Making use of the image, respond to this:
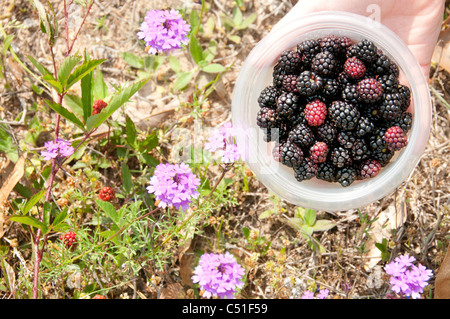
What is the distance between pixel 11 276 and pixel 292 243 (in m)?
1.13

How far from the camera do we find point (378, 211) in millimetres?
1877

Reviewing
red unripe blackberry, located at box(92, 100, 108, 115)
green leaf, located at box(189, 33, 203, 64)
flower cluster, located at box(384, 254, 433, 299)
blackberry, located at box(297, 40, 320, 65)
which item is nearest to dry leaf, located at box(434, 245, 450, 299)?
flower cluster, located at box(384, 254, 433, 299)

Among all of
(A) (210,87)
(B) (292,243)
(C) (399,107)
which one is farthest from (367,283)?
(A) (210,87)

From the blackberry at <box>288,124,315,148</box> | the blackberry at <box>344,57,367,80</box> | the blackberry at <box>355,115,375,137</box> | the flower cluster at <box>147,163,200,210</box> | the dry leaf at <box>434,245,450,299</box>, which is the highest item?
the blackberry at <box>344,57,367,80</box>

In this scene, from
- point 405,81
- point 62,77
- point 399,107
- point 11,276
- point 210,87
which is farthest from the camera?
point 210,87

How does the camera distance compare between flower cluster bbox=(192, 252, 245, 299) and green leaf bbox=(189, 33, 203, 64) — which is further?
green leaf bbox=(189, 33, 203, 64)

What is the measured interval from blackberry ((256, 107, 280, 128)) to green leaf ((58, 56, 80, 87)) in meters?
0.63

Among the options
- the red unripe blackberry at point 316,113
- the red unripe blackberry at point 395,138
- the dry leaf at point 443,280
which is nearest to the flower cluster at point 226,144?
the red unripe blackberry at point 316,113

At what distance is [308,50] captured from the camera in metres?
1.61

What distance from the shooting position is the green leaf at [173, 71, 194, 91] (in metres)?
1.98

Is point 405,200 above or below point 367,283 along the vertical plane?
above

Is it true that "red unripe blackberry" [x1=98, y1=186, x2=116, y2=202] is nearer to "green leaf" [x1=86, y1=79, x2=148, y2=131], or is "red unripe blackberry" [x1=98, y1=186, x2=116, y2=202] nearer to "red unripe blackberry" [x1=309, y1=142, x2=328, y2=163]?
"green leaf" [x1=86, y1=79, x2=148, y2=131]

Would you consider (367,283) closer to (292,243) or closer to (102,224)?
(292,243)

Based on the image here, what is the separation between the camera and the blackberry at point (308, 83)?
1.55 metres
